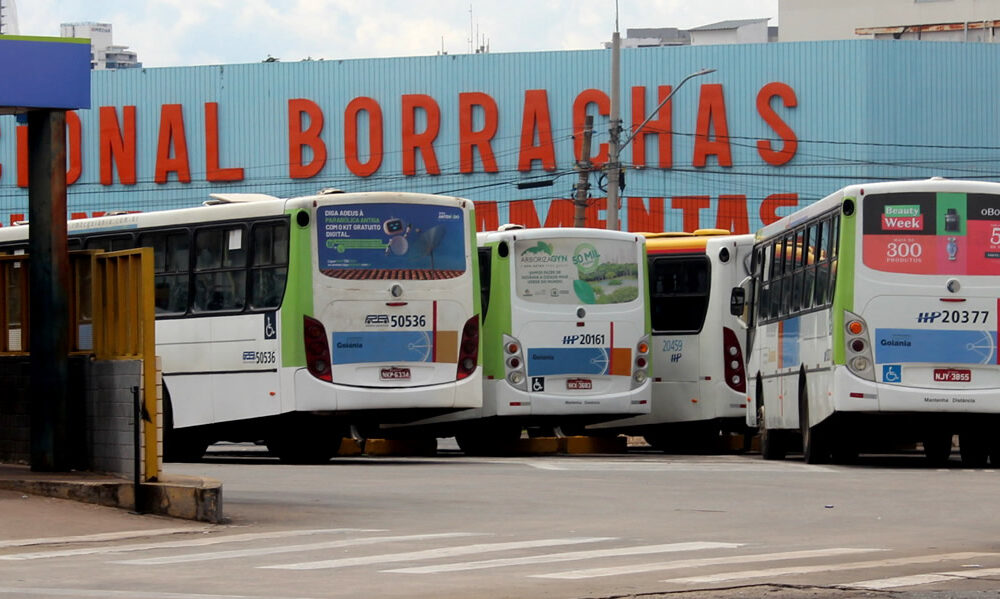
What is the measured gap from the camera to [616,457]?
26328 mm

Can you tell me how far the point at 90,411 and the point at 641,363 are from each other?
38.1ft

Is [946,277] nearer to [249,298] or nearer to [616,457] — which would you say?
[616,457]

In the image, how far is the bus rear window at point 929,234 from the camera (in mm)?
21750

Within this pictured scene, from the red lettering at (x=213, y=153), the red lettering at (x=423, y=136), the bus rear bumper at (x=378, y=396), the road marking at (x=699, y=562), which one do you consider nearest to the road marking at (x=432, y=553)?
the road marking at (x=699, y=562)

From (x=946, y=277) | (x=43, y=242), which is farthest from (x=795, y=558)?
(x=946, y=277)

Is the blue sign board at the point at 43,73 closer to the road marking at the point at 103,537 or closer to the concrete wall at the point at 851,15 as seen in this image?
the road marking at the point at 103,537

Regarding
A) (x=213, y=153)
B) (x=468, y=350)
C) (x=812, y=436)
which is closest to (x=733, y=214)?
(x=213, y=153)

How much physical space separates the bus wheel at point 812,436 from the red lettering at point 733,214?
4412cm

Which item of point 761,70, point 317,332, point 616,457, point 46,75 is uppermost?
point 761,70

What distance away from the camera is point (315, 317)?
2284cm

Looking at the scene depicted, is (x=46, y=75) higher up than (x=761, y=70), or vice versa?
(x=761, y=70)

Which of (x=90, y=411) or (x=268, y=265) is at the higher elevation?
(x=268, y=265)

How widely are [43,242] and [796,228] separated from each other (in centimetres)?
1108

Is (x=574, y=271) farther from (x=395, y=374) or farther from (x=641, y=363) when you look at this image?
(x=395, y=374)
